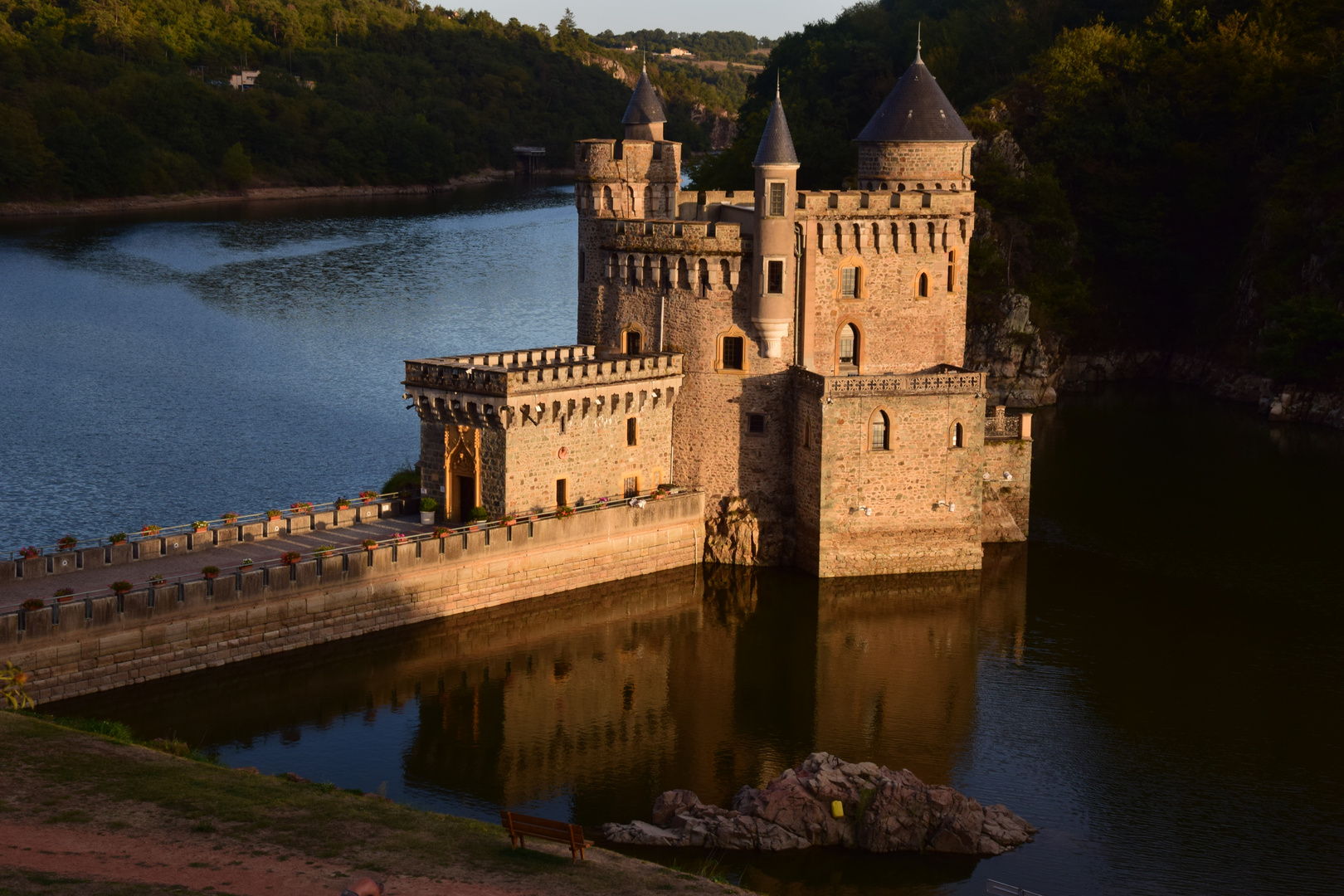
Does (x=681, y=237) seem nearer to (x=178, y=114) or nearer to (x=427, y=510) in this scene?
(x=427, y=510)

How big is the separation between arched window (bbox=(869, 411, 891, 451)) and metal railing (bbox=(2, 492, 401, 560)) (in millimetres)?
15351

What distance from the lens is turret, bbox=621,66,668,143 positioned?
58.9 m

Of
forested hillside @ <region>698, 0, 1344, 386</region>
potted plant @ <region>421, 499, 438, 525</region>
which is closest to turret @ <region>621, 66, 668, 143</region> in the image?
potted plant @ <region>421, 499, 438, 525</region>

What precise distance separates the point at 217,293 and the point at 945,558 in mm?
67153

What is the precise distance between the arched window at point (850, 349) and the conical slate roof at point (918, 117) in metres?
7.33

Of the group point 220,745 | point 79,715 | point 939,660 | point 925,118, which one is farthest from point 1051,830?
point 925,118

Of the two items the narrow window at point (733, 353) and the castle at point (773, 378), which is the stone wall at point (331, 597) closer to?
the castle at point (773, 378)

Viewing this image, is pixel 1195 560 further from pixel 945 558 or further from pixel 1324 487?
pixel 1324 487

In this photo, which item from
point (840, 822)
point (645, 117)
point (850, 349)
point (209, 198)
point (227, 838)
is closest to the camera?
point (227, 838)

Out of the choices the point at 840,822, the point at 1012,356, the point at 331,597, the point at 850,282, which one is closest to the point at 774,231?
the point at 850,282

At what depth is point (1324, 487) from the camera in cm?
6788

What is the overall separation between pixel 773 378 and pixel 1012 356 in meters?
35.0

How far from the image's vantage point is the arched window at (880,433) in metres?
54.1

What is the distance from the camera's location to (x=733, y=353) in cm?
5609
